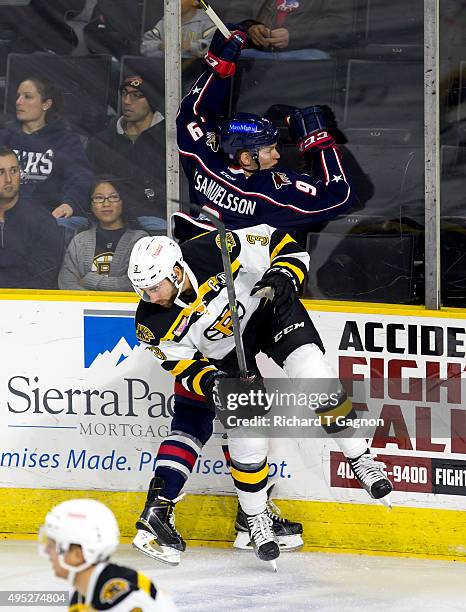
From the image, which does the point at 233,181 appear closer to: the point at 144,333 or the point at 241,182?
the point at 241,182

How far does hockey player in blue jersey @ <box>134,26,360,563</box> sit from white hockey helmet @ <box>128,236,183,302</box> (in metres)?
0.42

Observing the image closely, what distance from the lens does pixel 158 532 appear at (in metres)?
4.06

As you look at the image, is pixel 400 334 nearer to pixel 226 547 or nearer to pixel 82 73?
pixel 226 547

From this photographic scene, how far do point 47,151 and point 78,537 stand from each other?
2180 millimetres

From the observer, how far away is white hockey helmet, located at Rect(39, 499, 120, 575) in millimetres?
2422

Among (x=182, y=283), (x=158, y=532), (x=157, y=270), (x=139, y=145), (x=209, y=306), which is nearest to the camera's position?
(x=157, y=270)

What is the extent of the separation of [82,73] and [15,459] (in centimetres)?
136

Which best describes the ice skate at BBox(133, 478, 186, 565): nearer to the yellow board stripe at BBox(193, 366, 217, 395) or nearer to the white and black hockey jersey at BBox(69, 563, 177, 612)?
the yellow board stripe at BBox(193, 366, 217, 395)

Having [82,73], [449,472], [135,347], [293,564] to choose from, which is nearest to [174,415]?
[135,347]

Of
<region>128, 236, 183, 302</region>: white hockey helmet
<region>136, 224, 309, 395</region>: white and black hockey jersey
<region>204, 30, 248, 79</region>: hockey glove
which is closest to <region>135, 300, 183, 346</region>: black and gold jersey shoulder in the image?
<region>136, 224, 309, 395</region>: white and black hockey jersey

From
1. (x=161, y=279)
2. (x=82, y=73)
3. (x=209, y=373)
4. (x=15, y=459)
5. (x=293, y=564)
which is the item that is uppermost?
(x=82, y=73)

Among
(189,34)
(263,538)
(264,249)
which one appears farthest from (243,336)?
(189,34)

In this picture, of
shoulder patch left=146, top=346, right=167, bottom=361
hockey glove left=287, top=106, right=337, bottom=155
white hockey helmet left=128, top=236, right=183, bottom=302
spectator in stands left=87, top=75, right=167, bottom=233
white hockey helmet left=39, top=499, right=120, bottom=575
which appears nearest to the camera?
white hockey helmet left=39, top=499, right=120, bottom=575

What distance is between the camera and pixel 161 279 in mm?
3719
